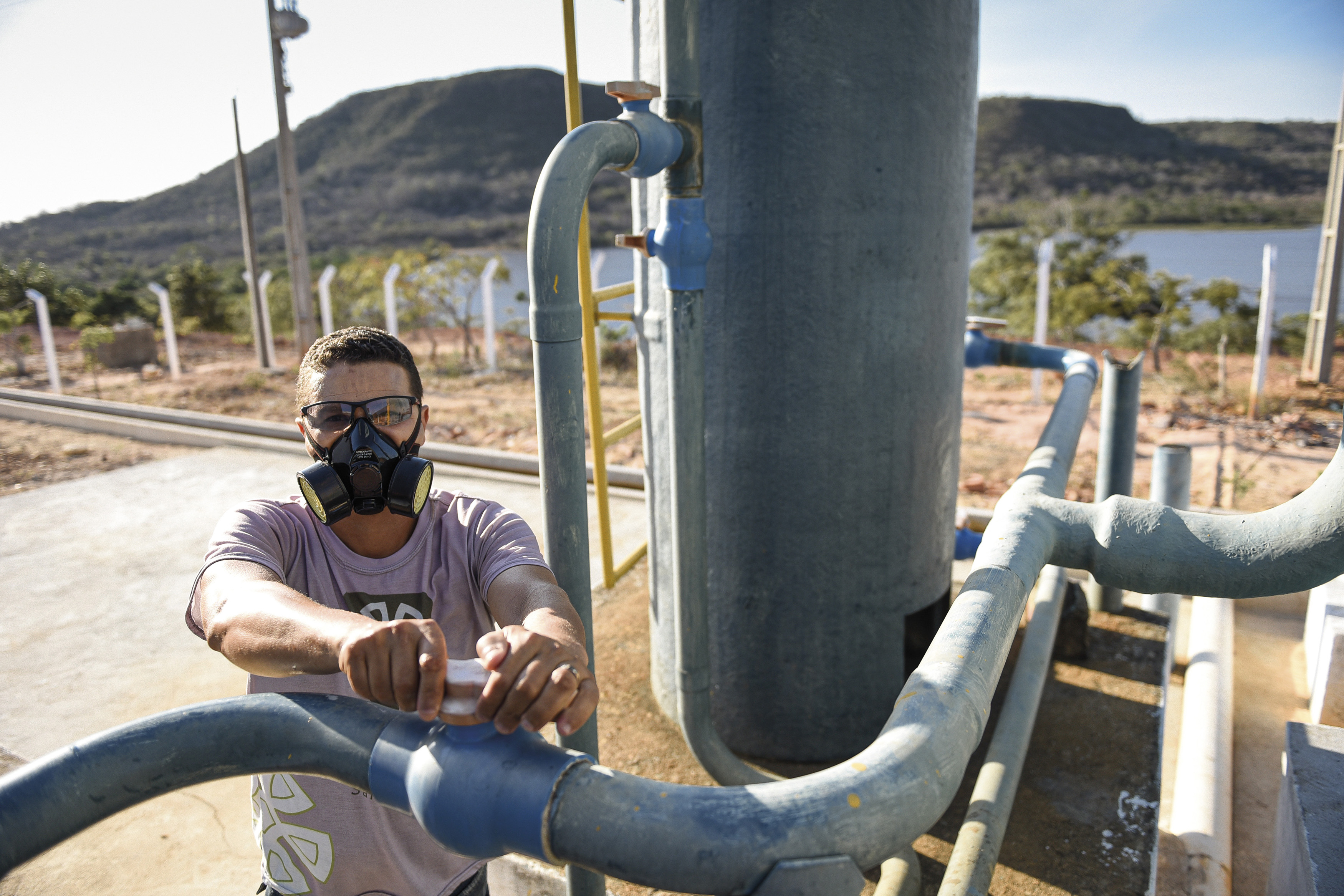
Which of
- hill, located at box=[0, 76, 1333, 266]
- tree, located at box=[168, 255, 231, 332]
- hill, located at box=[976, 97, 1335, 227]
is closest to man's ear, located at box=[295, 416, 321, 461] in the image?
tree, located at box=[168, 255, 231, 332]

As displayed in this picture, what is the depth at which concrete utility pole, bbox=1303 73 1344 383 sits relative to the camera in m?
9.43

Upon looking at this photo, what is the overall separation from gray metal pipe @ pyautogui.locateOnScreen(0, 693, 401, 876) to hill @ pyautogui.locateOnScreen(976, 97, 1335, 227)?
3816 cm

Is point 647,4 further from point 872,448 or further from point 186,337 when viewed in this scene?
point 186,337

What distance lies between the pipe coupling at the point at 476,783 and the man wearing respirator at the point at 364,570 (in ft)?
1.31

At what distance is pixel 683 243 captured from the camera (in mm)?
2186

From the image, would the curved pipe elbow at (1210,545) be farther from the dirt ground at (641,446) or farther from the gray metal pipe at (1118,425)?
the gray metal pipe at (1118,425)

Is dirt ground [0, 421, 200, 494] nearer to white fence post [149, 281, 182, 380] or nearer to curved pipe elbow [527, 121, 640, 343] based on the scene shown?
white fence post [149, 281, 182, 380]

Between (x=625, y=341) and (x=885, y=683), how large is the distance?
35.0ft

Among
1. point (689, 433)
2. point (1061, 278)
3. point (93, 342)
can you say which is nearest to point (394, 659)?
point (689, 433)

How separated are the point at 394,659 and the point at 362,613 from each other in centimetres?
69

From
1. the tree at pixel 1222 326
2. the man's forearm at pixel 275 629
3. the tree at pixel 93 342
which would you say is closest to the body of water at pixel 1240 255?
the tree at pixel 1222 326

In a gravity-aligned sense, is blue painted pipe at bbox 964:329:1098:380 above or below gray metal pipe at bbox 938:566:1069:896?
above

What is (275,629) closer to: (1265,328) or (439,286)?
(1265,328)

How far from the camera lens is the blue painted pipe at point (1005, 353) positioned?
11.4 ft
